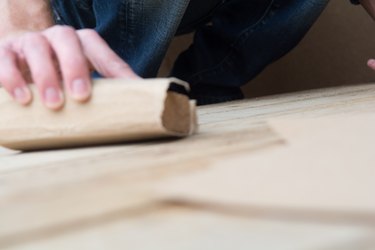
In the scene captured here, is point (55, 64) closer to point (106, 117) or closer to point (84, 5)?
point (106, 117)

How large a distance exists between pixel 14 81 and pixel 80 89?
8cm

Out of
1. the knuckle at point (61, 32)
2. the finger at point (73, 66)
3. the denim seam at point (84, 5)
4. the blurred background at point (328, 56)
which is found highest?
the knuckle at point (61, 32)

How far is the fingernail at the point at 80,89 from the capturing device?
16.7 inches

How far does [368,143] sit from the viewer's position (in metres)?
0.28

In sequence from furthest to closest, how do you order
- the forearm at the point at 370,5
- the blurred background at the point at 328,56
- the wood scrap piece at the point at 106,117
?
1. the blurred background at the point at 328,56
2. the forearm at the point at 370,5
3. the wood scrap piece at the point at 106,117

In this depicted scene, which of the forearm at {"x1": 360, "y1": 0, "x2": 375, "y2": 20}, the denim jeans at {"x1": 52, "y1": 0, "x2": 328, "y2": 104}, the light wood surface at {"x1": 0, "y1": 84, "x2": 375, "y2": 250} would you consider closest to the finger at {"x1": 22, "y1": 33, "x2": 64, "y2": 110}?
the light wood surface at {"x1": 0, "y1": 84, "x2": 375, "y2": 250}

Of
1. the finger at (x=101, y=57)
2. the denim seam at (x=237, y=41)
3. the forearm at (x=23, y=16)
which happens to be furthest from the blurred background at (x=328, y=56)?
the finger at (x=101, y=57)

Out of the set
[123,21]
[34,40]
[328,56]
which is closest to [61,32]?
[34,40]

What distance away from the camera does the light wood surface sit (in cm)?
18

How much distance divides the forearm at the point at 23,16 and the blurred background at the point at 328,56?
0.84 metres

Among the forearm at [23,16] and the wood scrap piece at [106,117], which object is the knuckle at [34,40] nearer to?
the wood scrap piece at [106,117]

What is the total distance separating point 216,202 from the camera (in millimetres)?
197

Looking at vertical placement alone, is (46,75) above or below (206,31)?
above

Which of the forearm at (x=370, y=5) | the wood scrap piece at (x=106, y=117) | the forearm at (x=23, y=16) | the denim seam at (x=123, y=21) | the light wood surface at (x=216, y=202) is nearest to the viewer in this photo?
the light wood surface at (x=216, y=202)
